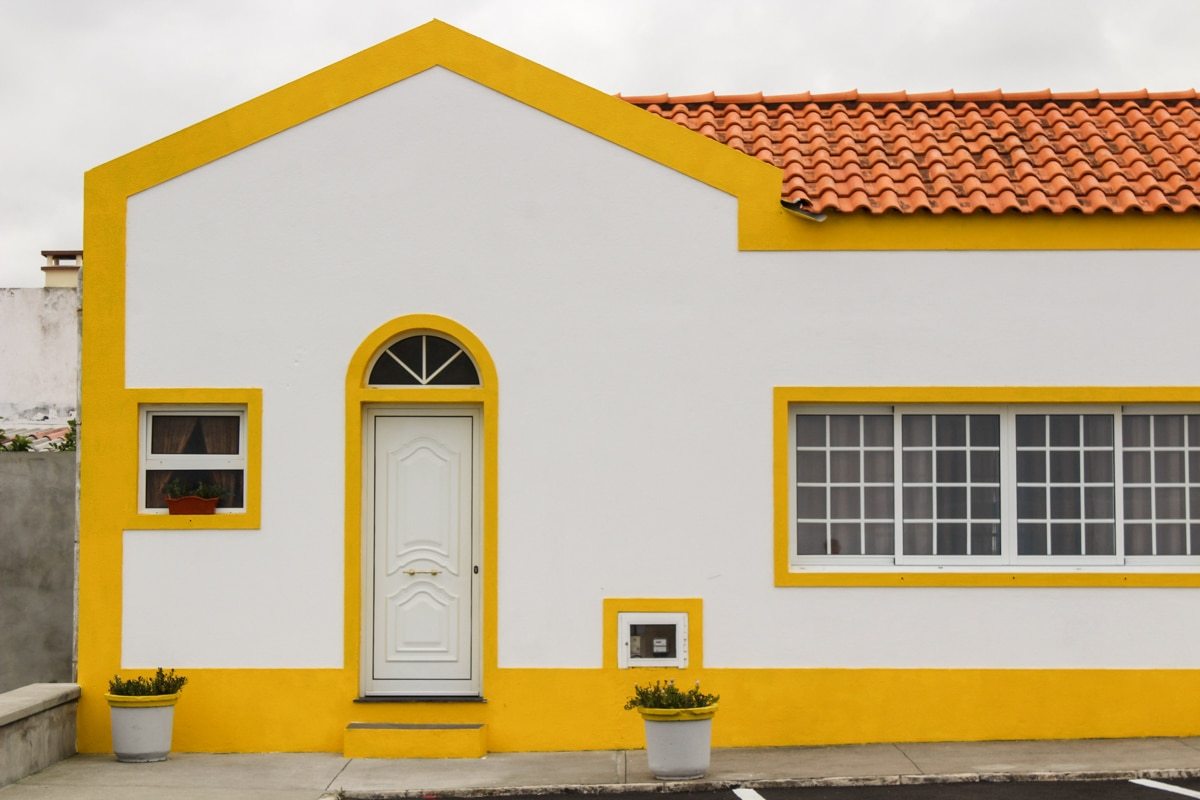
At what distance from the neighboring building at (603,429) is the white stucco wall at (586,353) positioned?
2 cm

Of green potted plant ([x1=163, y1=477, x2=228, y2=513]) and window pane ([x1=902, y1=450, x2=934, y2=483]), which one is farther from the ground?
window pane ([x1=902, y1=450, x2=934, y2=483])

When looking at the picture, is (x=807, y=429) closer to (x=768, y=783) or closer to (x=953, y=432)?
(x=953, y=432)

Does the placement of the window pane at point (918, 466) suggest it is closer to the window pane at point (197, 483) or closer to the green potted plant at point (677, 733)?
the green potted plant at point (677, 733)

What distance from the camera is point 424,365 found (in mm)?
10391

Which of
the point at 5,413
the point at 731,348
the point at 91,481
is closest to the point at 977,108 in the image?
the point at 731,348

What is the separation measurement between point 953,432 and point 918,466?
0.36 meters

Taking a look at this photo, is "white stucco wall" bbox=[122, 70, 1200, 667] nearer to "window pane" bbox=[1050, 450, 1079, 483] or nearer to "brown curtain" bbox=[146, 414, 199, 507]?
"brown curtain" bbox=[146, 414, 199, 507]

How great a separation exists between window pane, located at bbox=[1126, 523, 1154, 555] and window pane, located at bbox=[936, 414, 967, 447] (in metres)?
Result: 1.39

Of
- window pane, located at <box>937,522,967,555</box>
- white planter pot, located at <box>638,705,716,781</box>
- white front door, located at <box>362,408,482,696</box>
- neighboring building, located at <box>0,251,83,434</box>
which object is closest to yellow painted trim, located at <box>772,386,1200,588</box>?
window pane, located at <box>937,522,967,555</box>

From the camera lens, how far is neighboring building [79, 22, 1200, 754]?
33.3 feet

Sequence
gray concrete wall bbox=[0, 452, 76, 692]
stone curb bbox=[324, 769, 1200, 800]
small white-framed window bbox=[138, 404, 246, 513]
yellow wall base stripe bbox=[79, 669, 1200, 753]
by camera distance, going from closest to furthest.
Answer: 1. stone curb bbox=[324, 769, 1200, 800]
2. yellow wall base stripe bbox=[79, 669, 1200, 753]
3. small white-framed window bbox=[138, 404, 246, 513]
4. gray concrete wall bbox=[0, 452, 76, 692]

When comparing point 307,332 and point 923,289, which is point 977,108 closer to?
point 923,289

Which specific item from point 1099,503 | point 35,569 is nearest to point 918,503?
point 1099,503

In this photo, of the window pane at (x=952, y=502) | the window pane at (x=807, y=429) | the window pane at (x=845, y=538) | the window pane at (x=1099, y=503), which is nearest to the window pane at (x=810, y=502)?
the window pane at (x=845, y=538)
